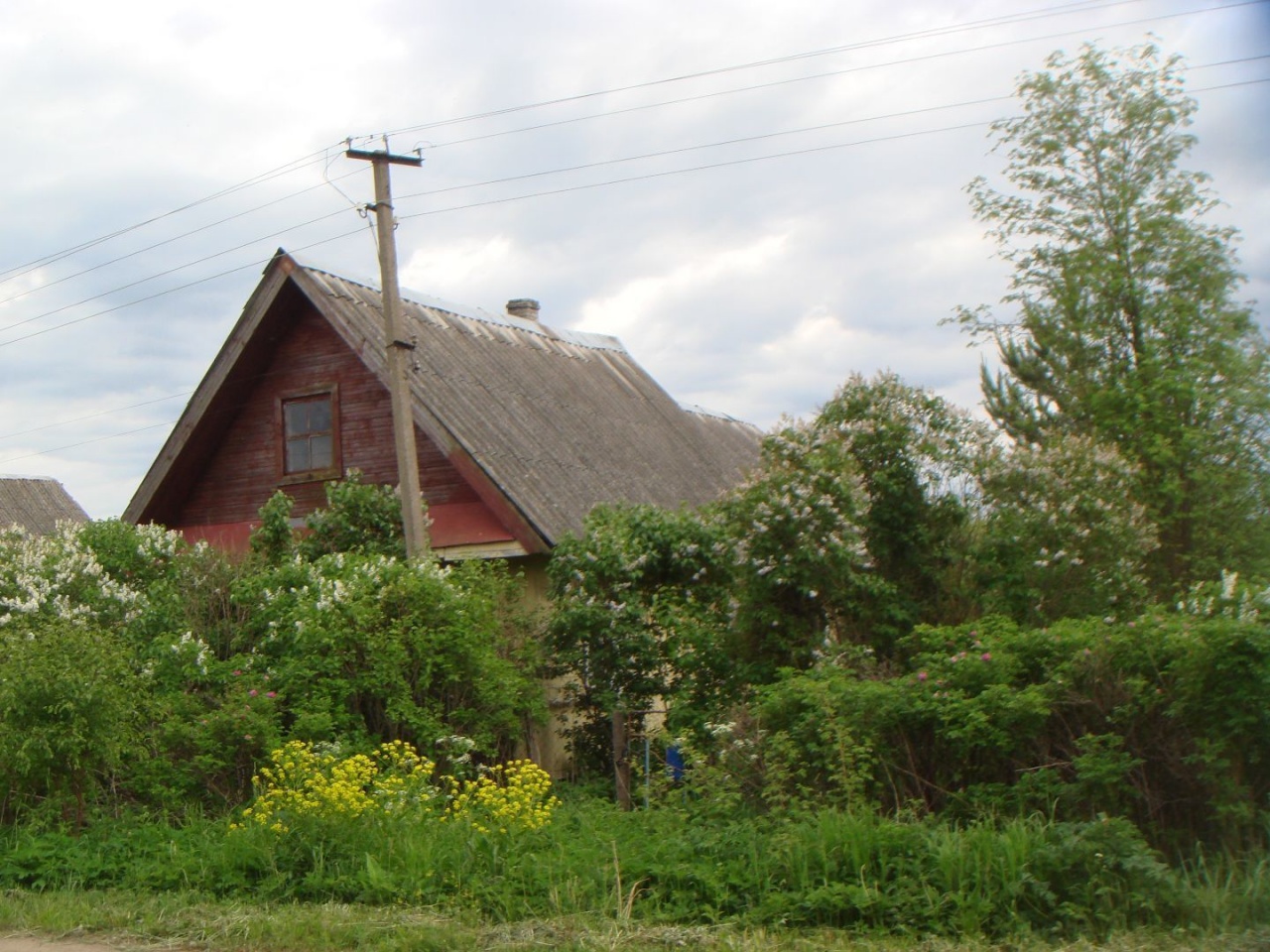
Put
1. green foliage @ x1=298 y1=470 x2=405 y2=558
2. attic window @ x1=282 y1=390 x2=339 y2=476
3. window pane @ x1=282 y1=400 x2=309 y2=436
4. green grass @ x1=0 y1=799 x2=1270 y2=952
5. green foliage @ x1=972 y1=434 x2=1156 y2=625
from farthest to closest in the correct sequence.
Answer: window pane @ x1=282 y1=400 x2=309 y2=436 < attic window @ x1=282 y1=390 x2=339 y2=476 < green foliage @ x1=298 y1=470 x2=405 y2=558 < green foliage @ x1=972 y1=434 x2=1156 y2=625 < green grass @ x1=0 y1=799 x2=1270 y2=952

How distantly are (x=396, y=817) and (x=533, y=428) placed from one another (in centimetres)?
936

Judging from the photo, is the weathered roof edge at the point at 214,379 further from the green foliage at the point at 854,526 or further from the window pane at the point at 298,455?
the green foliage at the point at 854,526

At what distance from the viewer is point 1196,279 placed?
1552 cm

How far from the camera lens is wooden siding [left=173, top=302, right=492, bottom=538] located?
1691 cm

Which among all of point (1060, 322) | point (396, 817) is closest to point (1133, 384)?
point (1060, 322)

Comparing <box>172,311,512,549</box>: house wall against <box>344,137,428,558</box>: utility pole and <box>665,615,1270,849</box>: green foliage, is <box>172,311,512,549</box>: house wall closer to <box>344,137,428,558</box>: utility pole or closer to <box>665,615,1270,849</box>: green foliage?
<box>344,137,428,558</box>: utility pole

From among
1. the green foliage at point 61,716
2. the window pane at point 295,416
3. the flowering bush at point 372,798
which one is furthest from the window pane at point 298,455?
the flowering bush at point 372,798

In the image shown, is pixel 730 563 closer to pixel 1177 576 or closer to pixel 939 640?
pixel 939 640

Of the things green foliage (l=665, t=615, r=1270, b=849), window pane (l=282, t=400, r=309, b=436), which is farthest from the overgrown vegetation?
window pane (l=282, t=400, r=309, b=436)

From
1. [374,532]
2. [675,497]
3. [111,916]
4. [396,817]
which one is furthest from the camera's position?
[675,497]

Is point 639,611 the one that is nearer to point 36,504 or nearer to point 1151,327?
point 1151,327

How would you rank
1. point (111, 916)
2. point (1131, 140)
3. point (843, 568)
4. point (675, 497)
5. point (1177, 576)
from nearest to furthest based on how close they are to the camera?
point (111, 916)
point (843, 568)
point (1177, 576)
point (1131, 140)
point (675, 497)

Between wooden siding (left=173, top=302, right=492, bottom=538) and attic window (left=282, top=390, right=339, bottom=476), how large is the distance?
0.10 meters

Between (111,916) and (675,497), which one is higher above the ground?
(675,497)
